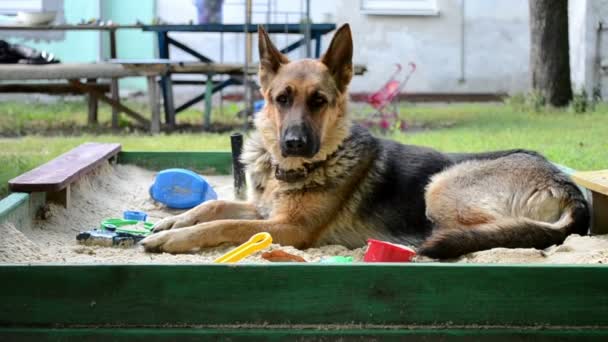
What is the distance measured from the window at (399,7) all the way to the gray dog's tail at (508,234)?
12979 mm

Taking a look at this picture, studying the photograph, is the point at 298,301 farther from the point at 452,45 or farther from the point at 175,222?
the point at 452,45

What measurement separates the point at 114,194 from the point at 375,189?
2.24 metres

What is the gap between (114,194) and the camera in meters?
6.72

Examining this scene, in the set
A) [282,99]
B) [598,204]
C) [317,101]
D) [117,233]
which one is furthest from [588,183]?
[117,233]

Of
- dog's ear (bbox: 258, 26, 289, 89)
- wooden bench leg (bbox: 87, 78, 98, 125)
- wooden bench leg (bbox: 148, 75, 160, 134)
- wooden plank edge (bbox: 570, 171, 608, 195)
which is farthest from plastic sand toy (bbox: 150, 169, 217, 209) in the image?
wooden bench leg (bbox: 87, 78, 98, 125)

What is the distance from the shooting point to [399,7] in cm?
1780

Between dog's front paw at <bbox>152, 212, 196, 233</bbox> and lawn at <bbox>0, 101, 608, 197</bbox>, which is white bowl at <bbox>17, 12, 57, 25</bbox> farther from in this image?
dog's front paw at <bbox>152, 212, 196, 233</bbox>

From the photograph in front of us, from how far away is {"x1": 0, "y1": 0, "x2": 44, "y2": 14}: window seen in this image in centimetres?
1636

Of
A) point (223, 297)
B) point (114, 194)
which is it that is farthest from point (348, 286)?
point (114, 194)

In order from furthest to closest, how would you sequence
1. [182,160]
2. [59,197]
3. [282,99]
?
[182,160] → [59,197] → [282,99]

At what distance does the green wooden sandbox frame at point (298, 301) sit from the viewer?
3.62 meters

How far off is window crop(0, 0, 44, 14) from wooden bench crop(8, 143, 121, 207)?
9986 mm

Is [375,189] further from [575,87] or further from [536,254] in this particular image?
[575,87]

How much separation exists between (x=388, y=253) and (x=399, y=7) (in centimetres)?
1390
